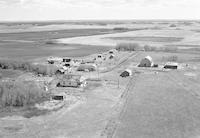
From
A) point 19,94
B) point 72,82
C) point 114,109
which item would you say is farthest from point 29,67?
point 114,109

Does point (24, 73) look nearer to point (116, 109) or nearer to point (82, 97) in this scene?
point (82, 97)

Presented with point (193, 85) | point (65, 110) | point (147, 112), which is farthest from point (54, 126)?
point (193, 85)

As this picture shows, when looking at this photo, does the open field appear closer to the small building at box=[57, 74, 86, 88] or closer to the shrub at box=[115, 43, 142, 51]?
the small building at box=[57, 74, 86, 88]

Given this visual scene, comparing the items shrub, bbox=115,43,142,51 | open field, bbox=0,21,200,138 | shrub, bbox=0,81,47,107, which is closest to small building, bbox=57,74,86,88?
open field, bbox=0,21,200,138

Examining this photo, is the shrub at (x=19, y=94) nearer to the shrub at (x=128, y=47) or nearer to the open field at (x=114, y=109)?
the open field at (x=114, y=109)

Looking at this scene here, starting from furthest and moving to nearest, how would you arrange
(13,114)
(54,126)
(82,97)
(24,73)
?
(24,73) < (82,97) < (13,114) < (54,126)

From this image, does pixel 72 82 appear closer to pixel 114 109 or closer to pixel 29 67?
pixel 114 109

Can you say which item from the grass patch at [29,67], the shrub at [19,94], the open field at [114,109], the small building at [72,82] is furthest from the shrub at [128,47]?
the shrub at [19,94]

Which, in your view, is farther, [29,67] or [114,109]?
[29,67]
